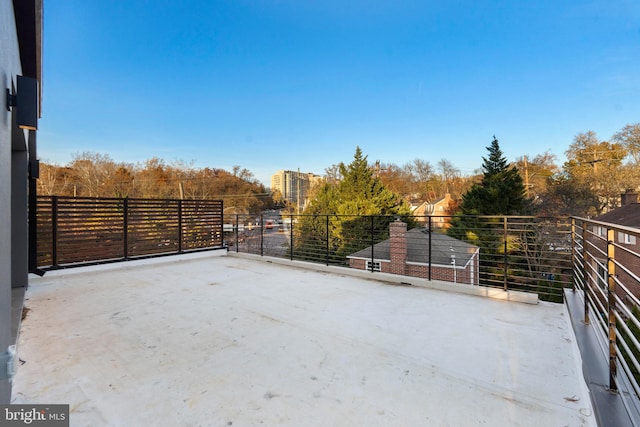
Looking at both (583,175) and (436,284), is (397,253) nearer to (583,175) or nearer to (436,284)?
(436,284)

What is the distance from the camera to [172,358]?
76.3 inches

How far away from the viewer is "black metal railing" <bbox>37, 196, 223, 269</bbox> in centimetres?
469

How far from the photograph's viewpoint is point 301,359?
191 centimetres

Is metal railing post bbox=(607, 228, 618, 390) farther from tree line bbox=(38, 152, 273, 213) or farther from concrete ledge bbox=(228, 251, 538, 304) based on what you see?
tree line bbox=(38, 152, 273, 213)

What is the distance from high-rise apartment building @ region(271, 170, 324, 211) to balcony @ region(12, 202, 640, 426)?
831 inches

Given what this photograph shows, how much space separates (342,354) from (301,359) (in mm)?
283

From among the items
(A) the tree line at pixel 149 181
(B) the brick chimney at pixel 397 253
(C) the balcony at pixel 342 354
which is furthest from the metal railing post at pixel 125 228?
(A) the tree line at pixel 149 181

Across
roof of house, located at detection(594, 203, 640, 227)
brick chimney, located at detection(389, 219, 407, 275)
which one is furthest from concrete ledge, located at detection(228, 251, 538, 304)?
roof of house, located at detection(594, 203, 640, 227)

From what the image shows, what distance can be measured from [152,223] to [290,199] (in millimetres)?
22831

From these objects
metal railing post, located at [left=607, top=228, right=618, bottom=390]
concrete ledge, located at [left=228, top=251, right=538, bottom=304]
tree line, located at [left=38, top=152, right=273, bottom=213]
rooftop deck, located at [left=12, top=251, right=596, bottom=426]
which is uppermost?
tree line, located at [left=38, top=152, right=273, bottom=213]

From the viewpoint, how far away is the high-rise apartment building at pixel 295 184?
2570 cm

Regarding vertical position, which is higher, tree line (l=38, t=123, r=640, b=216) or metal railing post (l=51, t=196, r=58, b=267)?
tree line (l=38, t=123, r=640, b=216)

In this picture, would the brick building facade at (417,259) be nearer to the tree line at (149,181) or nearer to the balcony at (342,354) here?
the balcony at (342,354)

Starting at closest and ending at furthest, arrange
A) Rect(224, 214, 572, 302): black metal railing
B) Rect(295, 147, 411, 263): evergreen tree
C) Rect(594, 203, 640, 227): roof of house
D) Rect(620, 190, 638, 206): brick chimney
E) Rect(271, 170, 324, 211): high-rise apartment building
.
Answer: Rect(224, 214, 572, 302): black metal railing < Rect(594, 203, 640, 227): roof of house < Rect(620, 190, 638, 206): brick chimney < Rect(295, 147, 411, 263): evergreen tree < Rect(271, 170, 324, 211): high-rise apartment building
